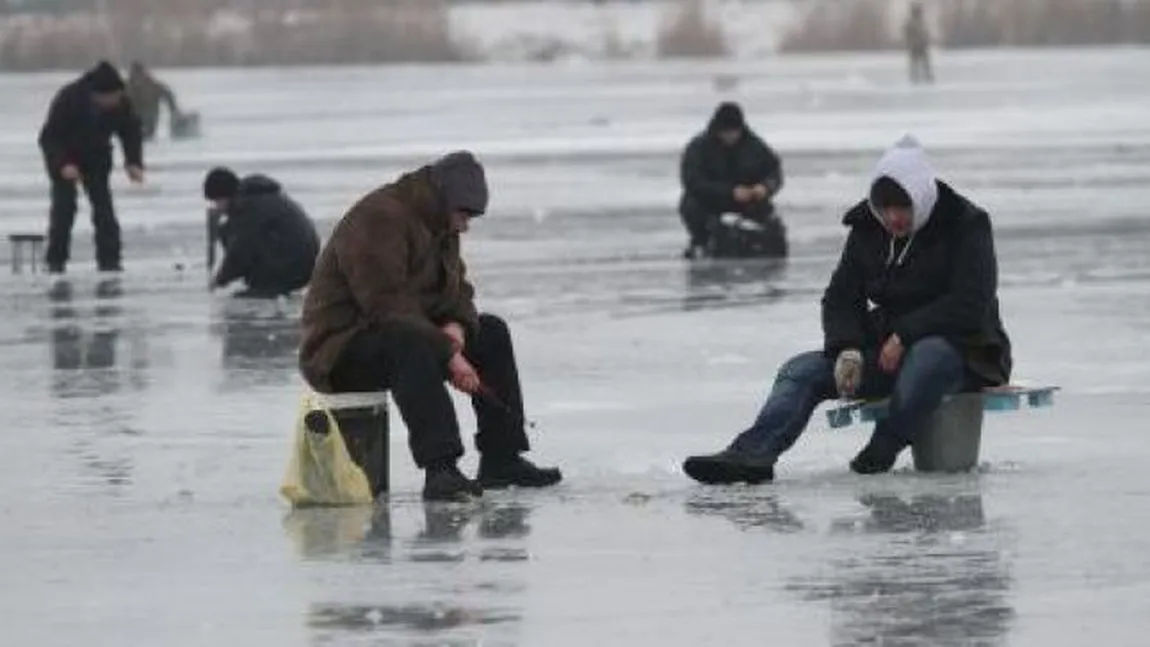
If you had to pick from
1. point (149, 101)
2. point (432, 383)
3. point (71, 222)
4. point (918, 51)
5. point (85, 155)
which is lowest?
point (918, 51)

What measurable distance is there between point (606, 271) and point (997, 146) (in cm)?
1935

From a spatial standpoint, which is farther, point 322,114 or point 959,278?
point 322,114

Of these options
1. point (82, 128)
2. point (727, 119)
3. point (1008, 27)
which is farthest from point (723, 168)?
point (1008, 27)

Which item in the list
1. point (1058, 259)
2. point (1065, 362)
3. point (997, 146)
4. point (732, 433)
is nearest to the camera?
point (732, 433)

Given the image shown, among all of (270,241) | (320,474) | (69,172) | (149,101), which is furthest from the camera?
(149,101)

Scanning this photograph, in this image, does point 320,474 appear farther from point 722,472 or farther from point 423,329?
point 722,472

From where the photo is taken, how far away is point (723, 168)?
26703 millimetres

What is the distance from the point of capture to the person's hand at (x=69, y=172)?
2706cm

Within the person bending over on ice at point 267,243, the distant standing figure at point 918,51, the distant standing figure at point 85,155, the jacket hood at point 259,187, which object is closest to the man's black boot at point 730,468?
the person bending over on ice at point 267,243

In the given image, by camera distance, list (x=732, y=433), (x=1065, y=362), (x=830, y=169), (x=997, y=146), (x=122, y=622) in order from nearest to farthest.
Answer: (x=122, y=622), (x=732, y=433), (x=1065, y=362), (x=830, y=169), (x=997, y=146)

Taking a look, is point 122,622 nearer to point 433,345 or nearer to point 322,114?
point 433,345

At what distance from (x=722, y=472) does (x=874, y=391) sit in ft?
1.96

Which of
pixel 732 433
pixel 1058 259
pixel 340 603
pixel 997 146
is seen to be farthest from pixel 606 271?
pixel 997 146

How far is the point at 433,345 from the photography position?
12898 millimetres
